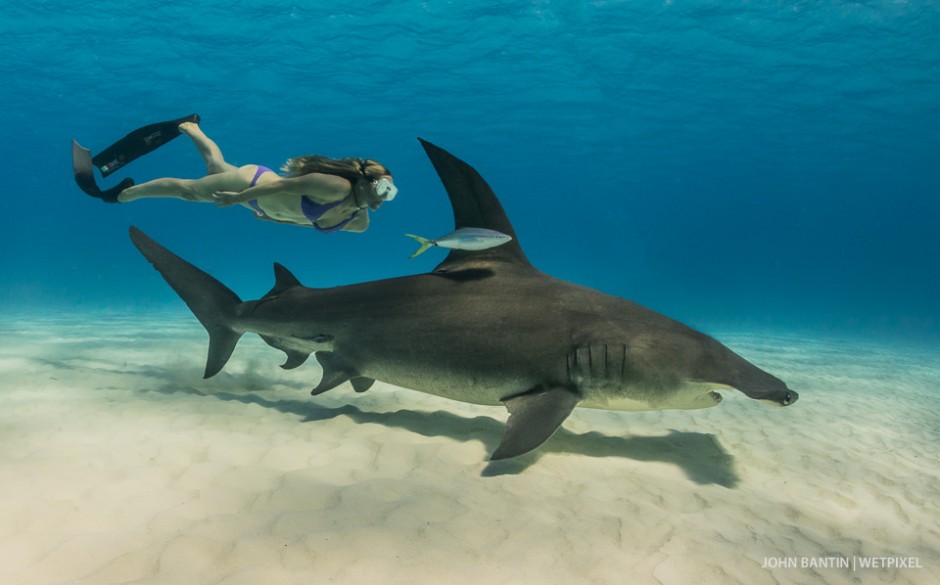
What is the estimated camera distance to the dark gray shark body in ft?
11.9

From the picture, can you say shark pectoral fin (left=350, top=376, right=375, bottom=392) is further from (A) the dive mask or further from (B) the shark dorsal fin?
(A) the dive mask

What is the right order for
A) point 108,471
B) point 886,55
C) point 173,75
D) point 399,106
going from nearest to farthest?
point 108,471 < point 886,55 < point 173,75 < point 399,106

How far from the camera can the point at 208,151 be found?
6.20m

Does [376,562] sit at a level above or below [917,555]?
above

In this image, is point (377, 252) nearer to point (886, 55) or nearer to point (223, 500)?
point (886, 55)

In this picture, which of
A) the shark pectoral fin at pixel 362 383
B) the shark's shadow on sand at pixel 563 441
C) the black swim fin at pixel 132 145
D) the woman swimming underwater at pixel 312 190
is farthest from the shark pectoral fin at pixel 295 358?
the black swim fin at pixel 132 145

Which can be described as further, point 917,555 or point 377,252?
point 377,252

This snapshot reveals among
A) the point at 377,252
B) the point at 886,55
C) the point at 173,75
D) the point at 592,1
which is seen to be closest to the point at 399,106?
the point at 173,75

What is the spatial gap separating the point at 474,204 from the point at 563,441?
225cm

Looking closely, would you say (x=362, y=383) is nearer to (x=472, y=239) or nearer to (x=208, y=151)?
(x=472, y=239)

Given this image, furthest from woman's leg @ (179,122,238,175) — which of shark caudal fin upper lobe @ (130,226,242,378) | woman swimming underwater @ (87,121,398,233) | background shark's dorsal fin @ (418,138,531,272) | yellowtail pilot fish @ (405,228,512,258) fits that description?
yellowtail pilot fish @ (405,228,512,258)

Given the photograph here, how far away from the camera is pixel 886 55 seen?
→ 72.2 feet

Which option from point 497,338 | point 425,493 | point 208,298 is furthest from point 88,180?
point 425,493

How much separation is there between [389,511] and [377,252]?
157798 mm
